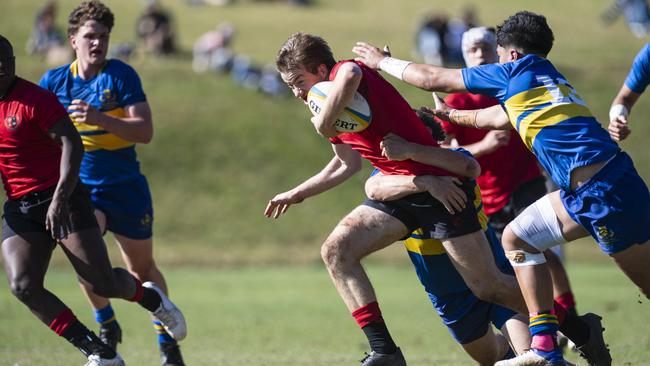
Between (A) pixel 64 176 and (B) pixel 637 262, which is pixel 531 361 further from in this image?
(A) pixel 64 176

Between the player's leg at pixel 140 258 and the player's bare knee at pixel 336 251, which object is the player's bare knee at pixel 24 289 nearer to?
the player's leg at pixel 140 258

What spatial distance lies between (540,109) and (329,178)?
160cm

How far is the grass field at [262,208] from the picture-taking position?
9.40m

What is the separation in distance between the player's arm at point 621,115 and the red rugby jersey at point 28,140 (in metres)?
3.67

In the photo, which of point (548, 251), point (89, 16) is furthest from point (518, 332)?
point (89, 16)

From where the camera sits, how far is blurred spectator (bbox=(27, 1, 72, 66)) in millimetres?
27938

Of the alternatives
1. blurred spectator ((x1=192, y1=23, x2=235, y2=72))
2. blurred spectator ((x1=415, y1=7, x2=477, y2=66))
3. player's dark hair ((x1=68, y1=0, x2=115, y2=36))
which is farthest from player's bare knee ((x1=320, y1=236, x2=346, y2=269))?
blurred spectator ((x1=192, y1=23, x2=235, y2=72))

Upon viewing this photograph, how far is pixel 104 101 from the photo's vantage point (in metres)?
7.83

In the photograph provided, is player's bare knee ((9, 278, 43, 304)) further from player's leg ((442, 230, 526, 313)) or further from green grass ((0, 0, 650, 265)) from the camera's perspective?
green grass ((0, 0, 650, 265))

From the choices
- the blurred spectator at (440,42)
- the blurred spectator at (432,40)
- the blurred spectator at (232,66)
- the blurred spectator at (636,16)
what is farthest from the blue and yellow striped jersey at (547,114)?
the blurred spectator at (636,16)

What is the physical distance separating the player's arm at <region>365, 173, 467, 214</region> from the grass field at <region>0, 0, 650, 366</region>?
230cm

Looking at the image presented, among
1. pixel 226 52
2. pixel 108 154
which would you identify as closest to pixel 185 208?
pixel 226 52

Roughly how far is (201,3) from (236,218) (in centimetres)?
1937

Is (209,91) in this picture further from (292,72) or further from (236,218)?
(292,72)
